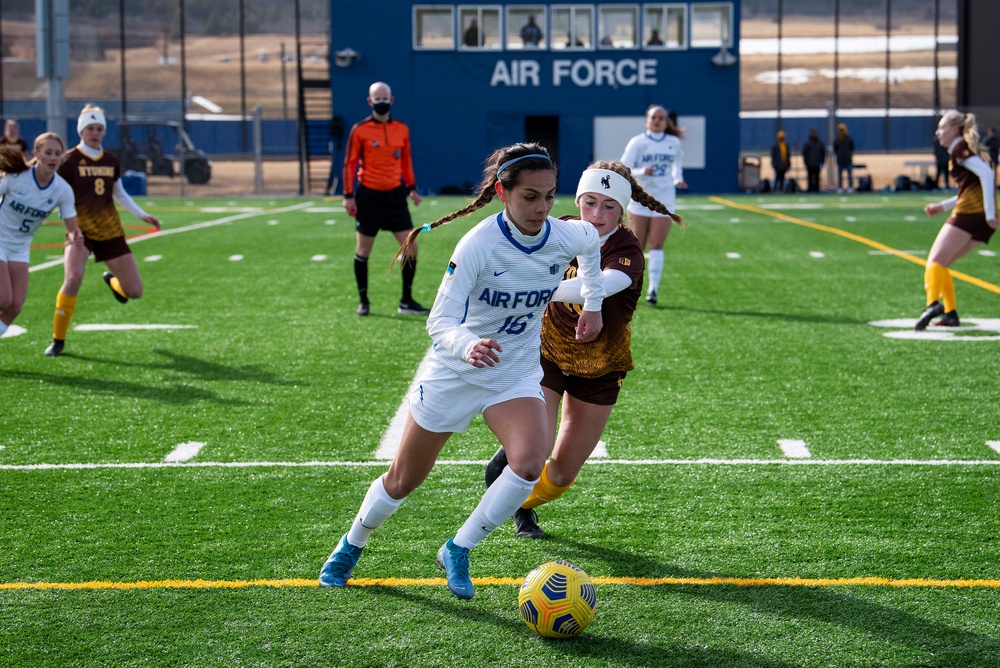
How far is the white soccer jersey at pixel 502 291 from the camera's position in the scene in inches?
163

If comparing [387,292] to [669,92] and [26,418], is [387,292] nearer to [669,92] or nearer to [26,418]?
[26,418]

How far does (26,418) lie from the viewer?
7.47 m

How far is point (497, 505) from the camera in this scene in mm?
4273

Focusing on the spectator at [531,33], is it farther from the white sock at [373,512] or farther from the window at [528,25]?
the white sock at [373,512]

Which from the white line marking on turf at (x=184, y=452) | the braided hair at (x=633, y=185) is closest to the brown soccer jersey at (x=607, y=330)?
the braided hair at (x=633, y=185)

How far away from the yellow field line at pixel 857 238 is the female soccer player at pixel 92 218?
8.93m

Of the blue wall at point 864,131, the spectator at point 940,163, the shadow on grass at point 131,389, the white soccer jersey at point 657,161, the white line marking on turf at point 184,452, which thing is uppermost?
the blue wall at point 864,131

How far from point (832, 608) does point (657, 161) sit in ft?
28.6

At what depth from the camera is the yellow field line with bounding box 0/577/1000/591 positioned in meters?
4.51

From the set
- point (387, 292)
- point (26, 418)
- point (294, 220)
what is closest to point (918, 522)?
point (26, 418)

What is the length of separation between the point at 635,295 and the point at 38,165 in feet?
19.5

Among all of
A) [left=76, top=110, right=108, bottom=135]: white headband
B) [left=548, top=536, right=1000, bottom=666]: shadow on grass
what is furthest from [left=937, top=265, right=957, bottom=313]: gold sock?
[left=76, top=110, right=108, bottom=135]: white headband

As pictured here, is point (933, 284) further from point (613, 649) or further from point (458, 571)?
point (613, 649)

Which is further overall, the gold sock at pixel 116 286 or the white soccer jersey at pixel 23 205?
the gold sock at pixel 116 286
